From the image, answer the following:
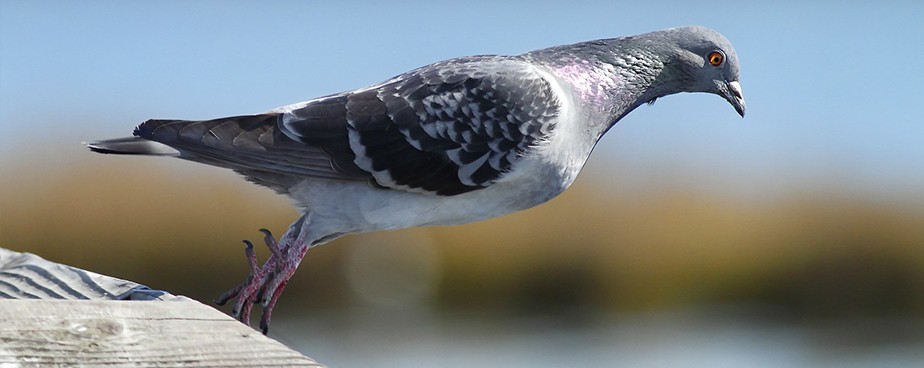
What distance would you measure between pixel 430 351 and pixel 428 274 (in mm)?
911

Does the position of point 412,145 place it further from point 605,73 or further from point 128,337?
point 128,337

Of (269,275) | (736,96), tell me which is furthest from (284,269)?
(736,96)

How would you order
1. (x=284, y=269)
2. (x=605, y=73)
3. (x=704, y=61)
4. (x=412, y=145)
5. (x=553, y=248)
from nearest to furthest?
(x=284, y=269)
(x=412, y=145)
(x=605, y=73)
(x=704, y=61)
(x=553, y=248)

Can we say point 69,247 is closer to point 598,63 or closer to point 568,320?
point 568,320

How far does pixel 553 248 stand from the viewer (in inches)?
550

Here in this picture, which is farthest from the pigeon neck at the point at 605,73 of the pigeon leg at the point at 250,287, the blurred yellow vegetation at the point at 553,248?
the blurred yellow vegetation at the point at 553,248

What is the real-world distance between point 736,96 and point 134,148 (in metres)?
2.55

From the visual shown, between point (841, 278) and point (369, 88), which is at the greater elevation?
point (369, 88)

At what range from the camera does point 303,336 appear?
1215 centimetres

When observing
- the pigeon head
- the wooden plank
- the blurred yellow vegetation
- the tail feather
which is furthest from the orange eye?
the blurred yellow vegetation

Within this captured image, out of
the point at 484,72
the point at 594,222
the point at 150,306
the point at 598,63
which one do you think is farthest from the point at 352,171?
the point at 594,222

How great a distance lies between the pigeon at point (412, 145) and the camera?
414cm

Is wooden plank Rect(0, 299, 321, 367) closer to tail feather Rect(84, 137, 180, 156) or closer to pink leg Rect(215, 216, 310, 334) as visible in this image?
pink leg Rect(215, 216, 310, 334)

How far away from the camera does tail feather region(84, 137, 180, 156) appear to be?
412 cm
